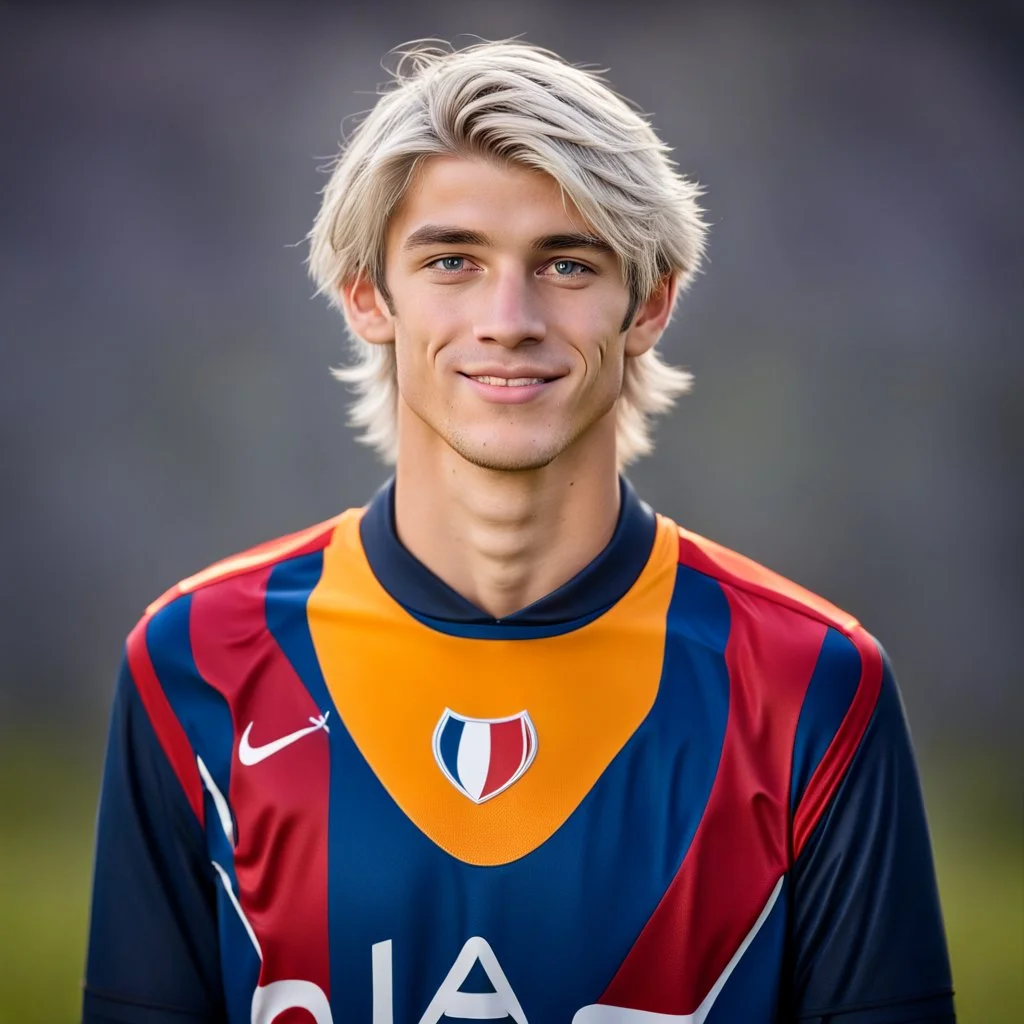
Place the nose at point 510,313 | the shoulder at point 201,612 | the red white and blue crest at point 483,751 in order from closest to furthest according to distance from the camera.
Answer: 1. the nose at point 510,313
2. the red white and blue crest at point 483,751
3. the shoulder at point 201,612

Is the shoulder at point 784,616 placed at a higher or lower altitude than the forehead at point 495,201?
lower

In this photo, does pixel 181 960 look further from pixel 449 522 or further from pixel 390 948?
pixel 449 522

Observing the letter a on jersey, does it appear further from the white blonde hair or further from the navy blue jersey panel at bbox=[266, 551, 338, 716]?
the white blonde hair

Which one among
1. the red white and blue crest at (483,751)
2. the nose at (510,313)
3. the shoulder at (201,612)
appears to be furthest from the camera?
the shoulder at (201,612)

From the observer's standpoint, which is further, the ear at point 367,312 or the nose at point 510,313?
the ear at point 367,312

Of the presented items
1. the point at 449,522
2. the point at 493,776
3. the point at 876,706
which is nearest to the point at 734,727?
the point at 876,706

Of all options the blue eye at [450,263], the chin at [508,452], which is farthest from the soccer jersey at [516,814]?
the blue eye at [450,263]

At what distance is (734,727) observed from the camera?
1949 millimetres

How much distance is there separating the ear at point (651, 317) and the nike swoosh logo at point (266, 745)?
0.73m

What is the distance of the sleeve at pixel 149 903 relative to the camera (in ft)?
6.55

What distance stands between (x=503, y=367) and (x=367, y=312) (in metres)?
0.35

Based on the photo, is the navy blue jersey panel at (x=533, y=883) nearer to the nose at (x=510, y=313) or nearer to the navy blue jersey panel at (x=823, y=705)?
the navy blue jersey panel at (x=823, y=705)

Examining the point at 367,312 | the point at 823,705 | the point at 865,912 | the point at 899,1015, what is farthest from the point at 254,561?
the point at 899,1015

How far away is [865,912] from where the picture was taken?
192 centimetres
